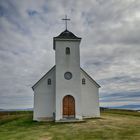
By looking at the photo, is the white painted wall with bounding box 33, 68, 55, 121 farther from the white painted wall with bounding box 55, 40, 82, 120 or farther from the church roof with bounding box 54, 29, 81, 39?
the church roof with bounding box 54, 29, 81, 39

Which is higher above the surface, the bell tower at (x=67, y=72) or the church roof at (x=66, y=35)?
the church roof at (x=66, y=35)

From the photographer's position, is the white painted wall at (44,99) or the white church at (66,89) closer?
the white church at (66,89)

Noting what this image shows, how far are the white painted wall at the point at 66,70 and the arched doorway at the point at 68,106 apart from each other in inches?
15.9

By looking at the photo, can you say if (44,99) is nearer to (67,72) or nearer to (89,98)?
(67,72)

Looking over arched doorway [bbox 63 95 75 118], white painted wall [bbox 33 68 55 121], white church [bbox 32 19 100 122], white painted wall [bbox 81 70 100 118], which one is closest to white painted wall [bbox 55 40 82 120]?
white church [bbox 32 19 100 122]

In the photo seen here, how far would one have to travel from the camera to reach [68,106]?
21859mm

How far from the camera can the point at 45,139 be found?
42.0 ft

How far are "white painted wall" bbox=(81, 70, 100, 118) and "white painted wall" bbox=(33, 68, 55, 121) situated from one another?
363 cm

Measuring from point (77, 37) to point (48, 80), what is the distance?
19.8 ft

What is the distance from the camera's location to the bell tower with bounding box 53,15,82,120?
21.6 meters

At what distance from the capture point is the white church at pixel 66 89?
2173 centimetres

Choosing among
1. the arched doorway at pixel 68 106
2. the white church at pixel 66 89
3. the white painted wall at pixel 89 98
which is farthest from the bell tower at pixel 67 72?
the white painted wall at pixel 89 98

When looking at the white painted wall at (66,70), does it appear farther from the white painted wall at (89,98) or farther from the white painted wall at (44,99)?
the white painted wall at (89,98)

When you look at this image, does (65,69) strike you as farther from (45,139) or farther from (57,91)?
(45,139)
